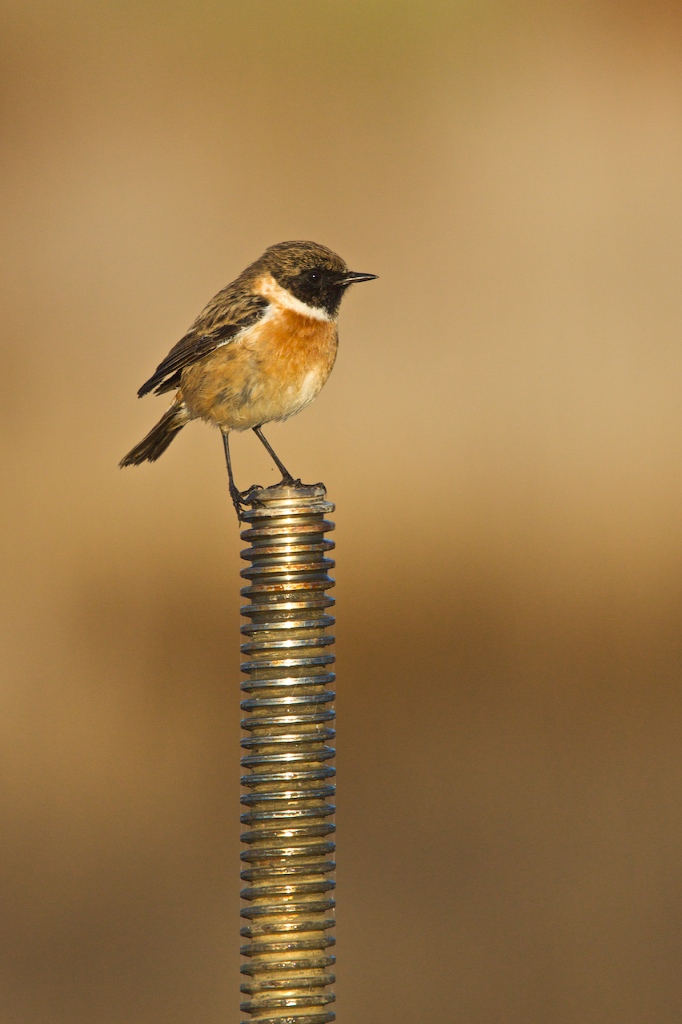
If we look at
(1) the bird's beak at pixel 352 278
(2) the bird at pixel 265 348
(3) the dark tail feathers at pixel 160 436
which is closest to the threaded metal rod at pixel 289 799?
(2) the bird at pixel 265 348

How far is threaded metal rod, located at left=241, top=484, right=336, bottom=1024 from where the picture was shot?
Result: 76.0 inches

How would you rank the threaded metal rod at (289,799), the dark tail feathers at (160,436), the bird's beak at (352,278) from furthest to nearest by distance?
the dark tail feathers at (160,436)
the bird's beak at (352,278)
the threaded metal rod at (289,799)

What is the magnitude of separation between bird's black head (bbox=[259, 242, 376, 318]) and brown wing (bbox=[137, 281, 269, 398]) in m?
0.14

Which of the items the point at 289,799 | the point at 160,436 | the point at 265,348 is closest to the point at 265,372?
the point at 265,348

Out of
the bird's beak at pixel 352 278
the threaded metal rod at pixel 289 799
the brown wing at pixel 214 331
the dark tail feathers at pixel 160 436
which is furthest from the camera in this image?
the dark tail feathers at pixel 160 436

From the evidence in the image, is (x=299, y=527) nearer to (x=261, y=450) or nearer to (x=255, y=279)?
(x=255, y=279)

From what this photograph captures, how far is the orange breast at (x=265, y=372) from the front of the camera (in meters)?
4.79

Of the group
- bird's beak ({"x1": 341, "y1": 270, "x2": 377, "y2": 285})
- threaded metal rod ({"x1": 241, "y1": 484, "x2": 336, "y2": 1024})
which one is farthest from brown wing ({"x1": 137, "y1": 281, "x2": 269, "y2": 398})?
threaded metal rod ({"x1": 241, "y1": 484, "x2": 336, "y2": 1024})

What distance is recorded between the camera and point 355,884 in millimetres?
6590

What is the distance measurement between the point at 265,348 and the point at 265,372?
11 cm

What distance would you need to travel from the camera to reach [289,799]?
1.93 m

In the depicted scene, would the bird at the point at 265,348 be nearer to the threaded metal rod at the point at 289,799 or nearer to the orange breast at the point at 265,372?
the orange breast at the point at 265,372

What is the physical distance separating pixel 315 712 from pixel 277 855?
9.2 inches

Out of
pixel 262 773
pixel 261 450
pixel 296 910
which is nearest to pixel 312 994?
pixel 296 910
